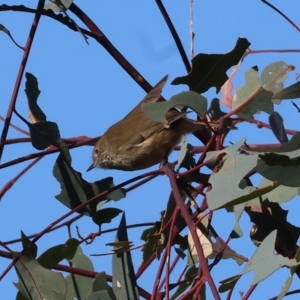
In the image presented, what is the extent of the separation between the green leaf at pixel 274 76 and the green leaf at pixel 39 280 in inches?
32.2

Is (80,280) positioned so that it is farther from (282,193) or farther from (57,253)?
(282,193)

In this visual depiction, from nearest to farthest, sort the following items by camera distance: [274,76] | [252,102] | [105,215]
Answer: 1. [252,102]
2. [105,215]
3. [274,76]

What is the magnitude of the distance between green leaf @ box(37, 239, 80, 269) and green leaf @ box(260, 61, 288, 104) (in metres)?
0.72

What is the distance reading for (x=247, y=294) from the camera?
1644 millimetres

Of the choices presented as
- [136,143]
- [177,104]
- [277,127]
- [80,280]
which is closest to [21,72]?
[177,104]

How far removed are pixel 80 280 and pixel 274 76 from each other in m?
0.80

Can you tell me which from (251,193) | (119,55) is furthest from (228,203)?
(119,55)

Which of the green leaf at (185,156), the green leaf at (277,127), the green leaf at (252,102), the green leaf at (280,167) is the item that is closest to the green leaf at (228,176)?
the green leaf at (280,167)

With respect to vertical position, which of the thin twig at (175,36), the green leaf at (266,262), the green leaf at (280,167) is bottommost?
the green leaf at (266,262)

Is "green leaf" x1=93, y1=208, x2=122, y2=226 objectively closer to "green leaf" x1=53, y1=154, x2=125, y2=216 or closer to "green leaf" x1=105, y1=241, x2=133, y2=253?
"green leaf" x1=53, y1=154, x2=125, y2=216

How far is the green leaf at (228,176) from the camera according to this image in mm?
1418

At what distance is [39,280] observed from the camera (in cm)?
172

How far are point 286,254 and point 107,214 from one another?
472 millimetres

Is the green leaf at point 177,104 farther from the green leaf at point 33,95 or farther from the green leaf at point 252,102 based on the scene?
the green leaf at point 33,95
